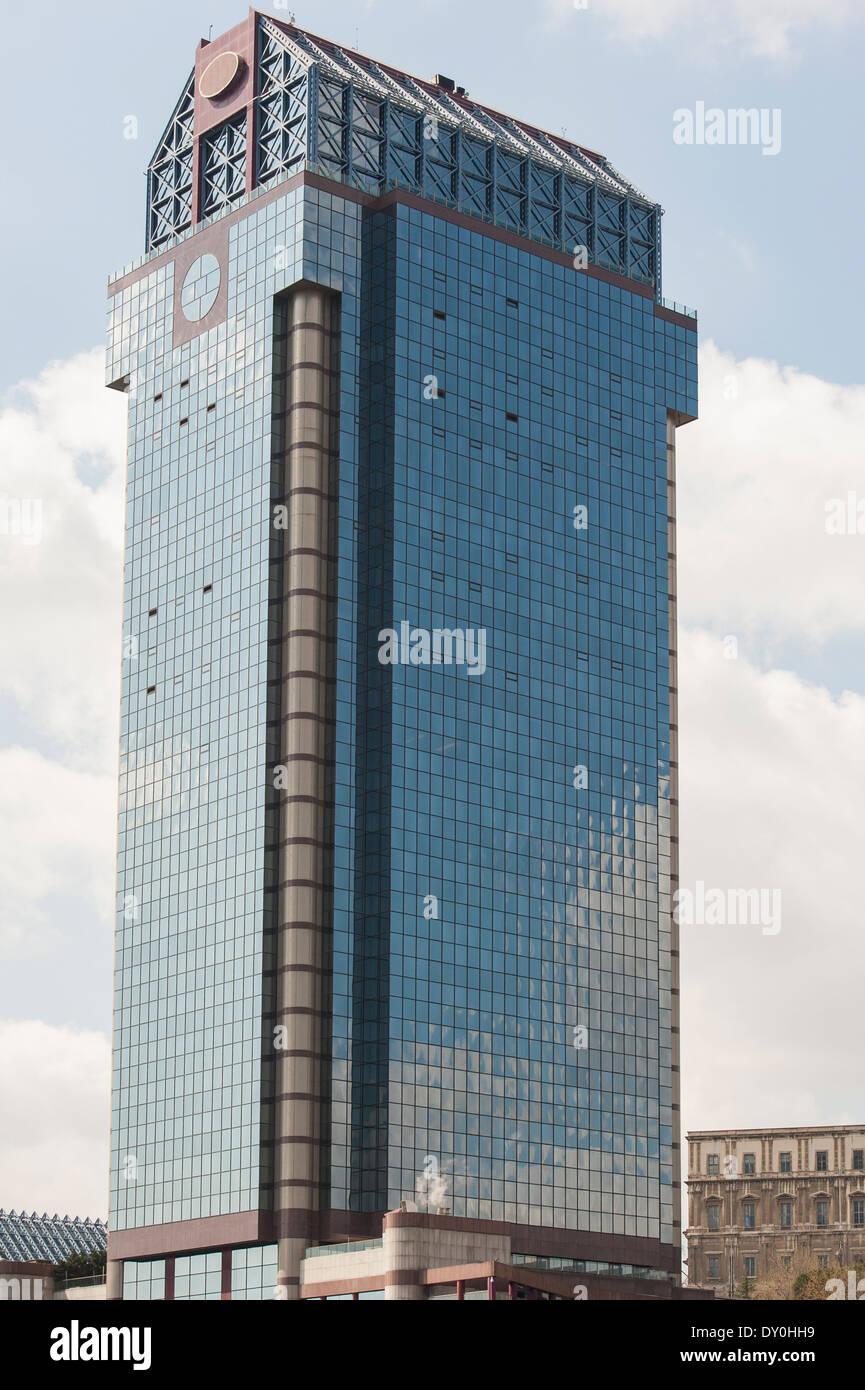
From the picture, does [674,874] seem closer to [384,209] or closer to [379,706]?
[379,706]

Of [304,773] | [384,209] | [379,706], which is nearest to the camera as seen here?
[304,773]

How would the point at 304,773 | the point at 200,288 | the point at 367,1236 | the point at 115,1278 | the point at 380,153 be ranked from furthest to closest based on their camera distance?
the point at 200,288, the point at 380,153, the point at 115,1278, the point at 304,773, the point at 367,1236

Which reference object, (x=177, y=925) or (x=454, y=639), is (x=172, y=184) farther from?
(x=177, y=925)

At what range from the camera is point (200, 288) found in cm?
18325

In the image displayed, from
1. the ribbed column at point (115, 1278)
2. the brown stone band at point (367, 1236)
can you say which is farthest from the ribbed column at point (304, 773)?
the ribbed column at point (115, 1278)

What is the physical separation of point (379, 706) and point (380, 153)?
49.9m

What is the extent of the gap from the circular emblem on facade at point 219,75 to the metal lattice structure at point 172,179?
3.42 m

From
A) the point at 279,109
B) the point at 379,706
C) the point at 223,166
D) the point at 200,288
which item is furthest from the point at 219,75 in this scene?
the point at 379,706

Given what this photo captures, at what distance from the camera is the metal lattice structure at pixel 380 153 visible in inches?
7018

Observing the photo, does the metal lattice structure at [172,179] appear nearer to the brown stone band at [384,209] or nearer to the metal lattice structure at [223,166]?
the metal lattice structure at [223,166]

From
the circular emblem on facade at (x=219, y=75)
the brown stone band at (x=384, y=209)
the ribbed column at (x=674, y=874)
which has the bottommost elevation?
the ribbed column at (x=674, y=874)
